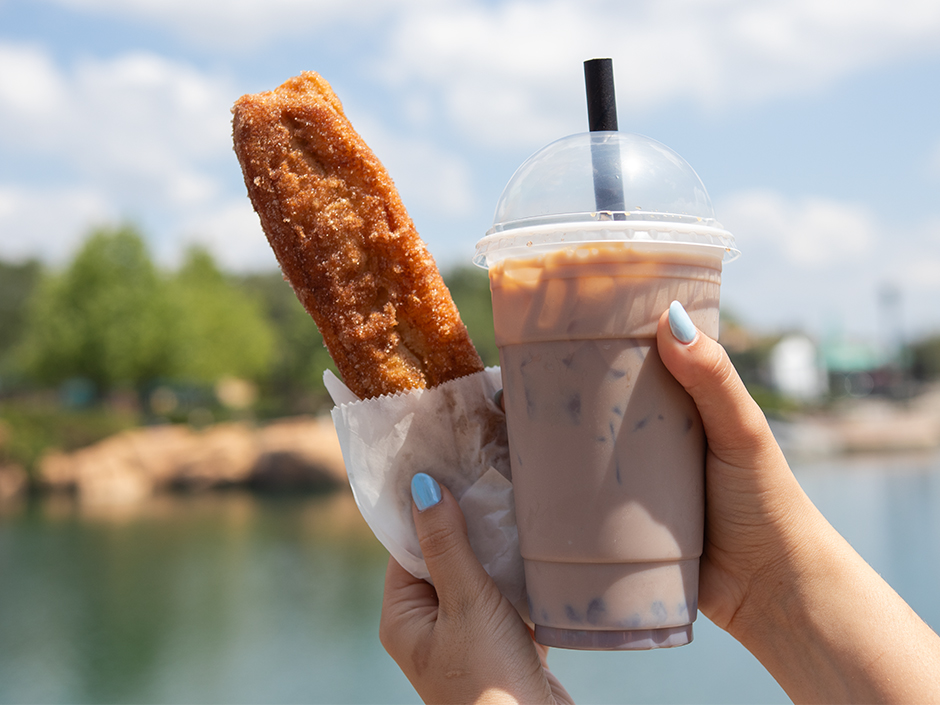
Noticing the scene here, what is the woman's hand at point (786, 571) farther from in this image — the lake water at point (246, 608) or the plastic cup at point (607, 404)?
the lake water at point (246, 608)

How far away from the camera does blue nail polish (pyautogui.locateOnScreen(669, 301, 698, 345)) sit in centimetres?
157

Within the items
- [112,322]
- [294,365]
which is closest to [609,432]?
[112,322]

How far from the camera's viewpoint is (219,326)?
112ft

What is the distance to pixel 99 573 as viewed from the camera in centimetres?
1570

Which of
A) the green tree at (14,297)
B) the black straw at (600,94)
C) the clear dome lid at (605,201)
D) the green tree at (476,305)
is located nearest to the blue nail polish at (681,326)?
the clear dome lid at (605,201)

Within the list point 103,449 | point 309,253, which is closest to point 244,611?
point 103,449

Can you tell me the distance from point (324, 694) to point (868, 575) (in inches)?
384

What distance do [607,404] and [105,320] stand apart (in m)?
28.0

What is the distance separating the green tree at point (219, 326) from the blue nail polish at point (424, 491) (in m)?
28.6

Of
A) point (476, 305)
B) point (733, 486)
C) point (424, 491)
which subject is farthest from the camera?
point (476, 305)

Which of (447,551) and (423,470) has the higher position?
(423,470)

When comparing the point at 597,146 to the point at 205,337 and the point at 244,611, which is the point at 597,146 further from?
the point at 205,337

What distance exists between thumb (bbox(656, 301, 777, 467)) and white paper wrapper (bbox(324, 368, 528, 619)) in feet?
1.70

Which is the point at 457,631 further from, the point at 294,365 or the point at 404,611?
the point at 294,365
